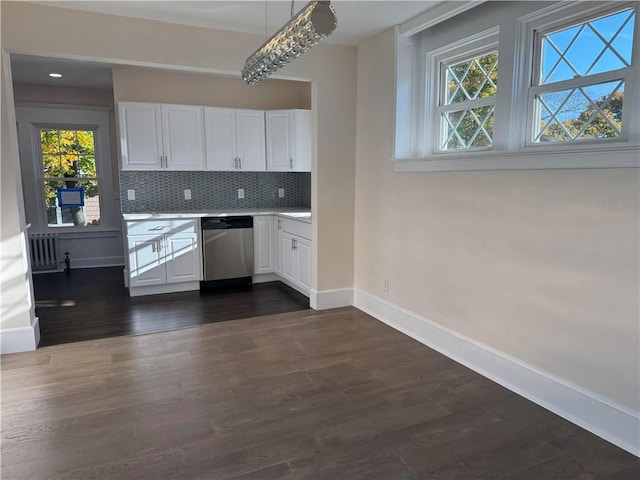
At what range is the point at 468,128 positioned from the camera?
121 inches

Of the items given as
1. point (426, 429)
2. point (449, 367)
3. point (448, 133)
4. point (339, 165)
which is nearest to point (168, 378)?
point (426, 429)

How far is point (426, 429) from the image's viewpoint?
88.0 inches

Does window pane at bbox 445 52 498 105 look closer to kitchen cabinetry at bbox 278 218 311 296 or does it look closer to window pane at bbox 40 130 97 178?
kitchen cabinetry at bbox 278 218 311 296

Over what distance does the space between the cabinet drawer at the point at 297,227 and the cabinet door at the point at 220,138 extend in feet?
3.15

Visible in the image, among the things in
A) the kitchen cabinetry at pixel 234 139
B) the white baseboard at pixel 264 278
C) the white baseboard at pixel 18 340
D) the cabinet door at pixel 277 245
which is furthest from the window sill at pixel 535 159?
the white baseboard at pixel 18 340

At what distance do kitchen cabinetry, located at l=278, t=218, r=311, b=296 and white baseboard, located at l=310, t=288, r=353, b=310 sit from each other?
0.85 feet

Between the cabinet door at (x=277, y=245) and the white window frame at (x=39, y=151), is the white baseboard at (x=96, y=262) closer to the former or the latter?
the white window frame at (x=39, y=151)

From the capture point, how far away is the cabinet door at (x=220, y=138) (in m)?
5.01

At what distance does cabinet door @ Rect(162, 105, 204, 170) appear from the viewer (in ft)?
15.9

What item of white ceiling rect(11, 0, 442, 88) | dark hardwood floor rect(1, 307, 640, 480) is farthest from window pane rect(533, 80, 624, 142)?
dark hardwood floor rect(1, 307, 640, 480)

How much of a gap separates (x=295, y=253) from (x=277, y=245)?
0.55 meters

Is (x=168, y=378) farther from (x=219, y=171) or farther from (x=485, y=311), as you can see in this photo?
(x=219, y=171)

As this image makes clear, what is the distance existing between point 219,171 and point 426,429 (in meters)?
4.11

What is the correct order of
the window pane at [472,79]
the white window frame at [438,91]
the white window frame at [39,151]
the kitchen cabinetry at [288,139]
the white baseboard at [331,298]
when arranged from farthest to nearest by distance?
the white window frame at [39,151] → the kitchen cabinetry at [288,139] → the white baseboard at [331,298] → the white window frame at [438,91] → the window pane at [472,79]
